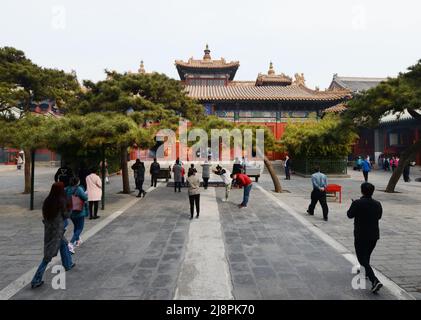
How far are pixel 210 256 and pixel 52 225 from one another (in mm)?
2666

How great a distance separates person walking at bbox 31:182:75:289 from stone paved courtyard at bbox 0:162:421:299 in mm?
260

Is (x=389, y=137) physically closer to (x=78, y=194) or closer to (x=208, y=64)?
(x=208, y=64)

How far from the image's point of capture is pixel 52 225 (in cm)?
424

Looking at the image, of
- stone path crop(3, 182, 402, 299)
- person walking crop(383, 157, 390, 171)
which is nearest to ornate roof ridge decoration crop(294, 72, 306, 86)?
person walking crop(383, 157, 390, 171)

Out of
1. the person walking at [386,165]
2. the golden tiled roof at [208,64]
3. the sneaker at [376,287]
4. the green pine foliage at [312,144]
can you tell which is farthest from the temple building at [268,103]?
the sneaker at [376,287]

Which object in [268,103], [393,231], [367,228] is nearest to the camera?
[367,228]

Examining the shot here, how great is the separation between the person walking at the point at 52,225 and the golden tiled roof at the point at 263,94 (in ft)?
81.1

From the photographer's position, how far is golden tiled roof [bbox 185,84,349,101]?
29906mm

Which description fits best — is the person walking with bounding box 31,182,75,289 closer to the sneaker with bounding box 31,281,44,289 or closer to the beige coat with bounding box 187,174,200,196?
the sneaker with bounding box 31,281,44,289

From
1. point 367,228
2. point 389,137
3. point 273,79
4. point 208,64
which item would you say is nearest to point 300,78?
point 273,79

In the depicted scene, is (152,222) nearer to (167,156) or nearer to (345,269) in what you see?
(345,269)
